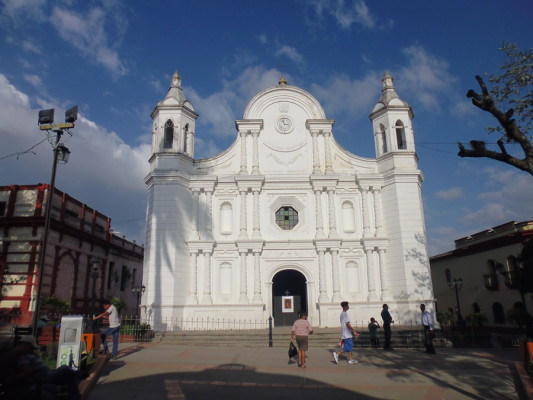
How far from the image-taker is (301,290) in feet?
76.9

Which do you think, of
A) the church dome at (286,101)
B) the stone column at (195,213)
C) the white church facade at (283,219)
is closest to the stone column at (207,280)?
the white church facade at (283,219)

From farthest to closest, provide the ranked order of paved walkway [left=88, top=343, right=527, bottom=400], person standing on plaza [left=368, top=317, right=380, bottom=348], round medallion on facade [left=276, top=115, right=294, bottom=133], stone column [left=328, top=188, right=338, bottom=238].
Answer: round medallion on facade [left=276, top=115, right=294, bottom=133] → stone column [left=328, top=188, right=338, bottom=238] → person standing on plaza [left=368, top=317, right=380, bottom=348] → paved walkway [left=88, top=343, right=527, bottom=400]

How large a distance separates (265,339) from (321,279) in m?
5.37

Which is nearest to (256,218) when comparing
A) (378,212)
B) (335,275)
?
(335,275)

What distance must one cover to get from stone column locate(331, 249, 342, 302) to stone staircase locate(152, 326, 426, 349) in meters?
2.88

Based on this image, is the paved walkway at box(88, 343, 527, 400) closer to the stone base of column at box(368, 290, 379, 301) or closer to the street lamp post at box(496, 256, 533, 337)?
the street lamp post at box(496, 256, 533, 337)

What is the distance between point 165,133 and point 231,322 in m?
10.8

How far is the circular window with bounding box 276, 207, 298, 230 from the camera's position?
2291cm

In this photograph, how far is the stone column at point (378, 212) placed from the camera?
2223 cm

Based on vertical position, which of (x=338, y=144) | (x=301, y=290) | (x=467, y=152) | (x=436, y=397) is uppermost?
(x=338, y=144)

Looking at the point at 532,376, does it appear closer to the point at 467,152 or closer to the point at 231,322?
the point at 467,152

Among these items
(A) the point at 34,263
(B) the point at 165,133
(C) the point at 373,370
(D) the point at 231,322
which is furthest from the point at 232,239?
(C) the point at 373,370

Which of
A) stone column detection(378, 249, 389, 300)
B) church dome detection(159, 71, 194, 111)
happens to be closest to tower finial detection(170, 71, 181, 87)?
church dome detection(159, 71, 194, 111)

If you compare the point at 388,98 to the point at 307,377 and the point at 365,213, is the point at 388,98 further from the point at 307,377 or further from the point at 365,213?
the point at 307,377
